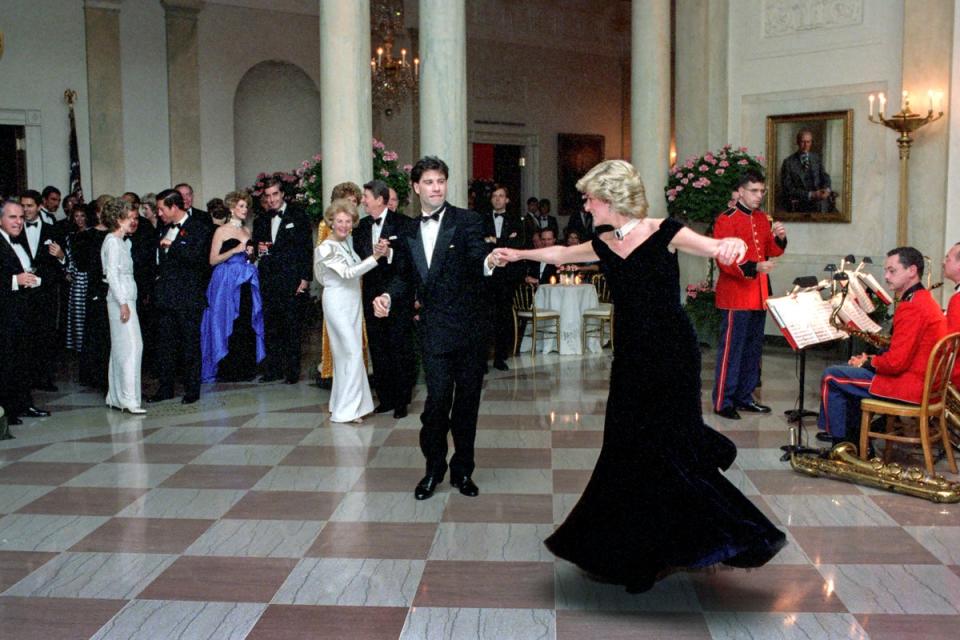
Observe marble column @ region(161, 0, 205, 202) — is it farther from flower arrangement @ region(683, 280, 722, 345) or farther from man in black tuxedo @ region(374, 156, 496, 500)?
man in black tuxedo @ region(374, 156, 496, 500)

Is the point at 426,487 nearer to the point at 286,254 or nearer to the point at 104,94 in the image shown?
the point at 286,254

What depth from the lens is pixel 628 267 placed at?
4238 mm

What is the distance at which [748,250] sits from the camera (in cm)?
773

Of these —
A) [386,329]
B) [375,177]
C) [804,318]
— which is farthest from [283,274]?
[804,318]

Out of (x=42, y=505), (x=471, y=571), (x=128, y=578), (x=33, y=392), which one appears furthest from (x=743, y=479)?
(x=33, y=392)

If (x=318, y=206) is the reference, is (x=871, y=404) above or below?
below

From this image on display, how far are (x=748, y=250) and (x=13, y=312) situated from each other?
17.7 feet

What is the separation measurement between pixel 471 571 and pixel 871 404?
8.99 feet

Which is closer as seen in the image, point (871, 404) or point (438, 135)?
point (871, 404)

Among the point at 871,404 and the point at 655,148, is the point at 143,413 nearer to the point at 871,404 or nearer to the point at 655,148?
the point at 871,404

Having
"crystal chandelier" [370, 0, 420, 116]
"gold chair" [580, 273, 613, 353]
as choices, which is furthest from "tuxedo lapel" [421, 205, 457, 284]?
"crystal chandelier" [370, 0, 420, 116]

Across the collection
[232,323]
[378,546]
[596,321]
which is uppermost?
[232,323]

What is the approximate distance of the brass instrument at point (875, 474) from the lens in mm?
5582

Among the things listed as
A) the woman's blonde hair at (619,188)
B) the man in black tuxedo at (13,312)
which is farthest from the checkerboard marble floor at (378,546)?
the woman's blonde hair at (619,188)
